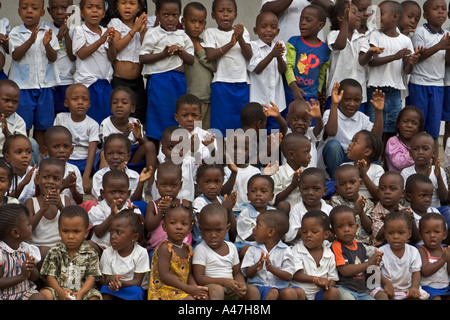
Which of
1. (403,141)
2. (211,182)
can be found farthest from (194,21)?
(403,141)

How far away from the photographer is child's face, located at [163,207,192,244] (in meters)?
6.41

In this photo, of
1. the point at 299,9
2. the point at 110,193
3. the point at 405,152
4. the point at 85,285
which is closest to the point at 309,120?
the point at 405,152

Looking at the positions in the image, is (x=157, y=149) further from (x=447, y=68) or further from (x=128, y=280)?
(x=447, y=68)

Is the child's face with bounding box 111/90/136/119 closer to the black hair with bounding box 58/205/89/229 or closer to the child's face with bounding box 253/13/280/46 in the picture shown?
the child's face with bounding box 253/13/280/46

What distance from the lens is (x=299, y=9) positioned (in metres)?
8.70

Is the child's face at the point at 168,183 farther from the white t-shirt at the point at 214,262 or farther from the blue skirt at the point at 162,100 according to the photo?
the blue skirt at the point at 162,100

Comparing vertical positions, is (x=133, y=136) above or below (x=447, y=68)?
below

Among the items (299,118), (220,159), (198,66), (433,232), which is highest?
(198,66)

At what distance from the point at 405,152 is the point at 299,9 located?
5.92 feet

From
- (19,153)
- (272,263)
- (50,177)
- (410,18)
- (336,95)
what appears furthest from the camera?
(410,18)

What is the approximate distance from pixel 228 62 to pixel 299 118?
36.0 inches

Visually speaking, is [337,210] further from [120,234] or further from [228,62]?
[228,62]

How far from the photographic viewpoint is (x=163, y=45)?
8.13 metres

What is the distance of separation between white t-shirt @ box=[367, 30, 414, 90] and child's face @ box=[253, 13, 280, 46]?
0.90 meters
